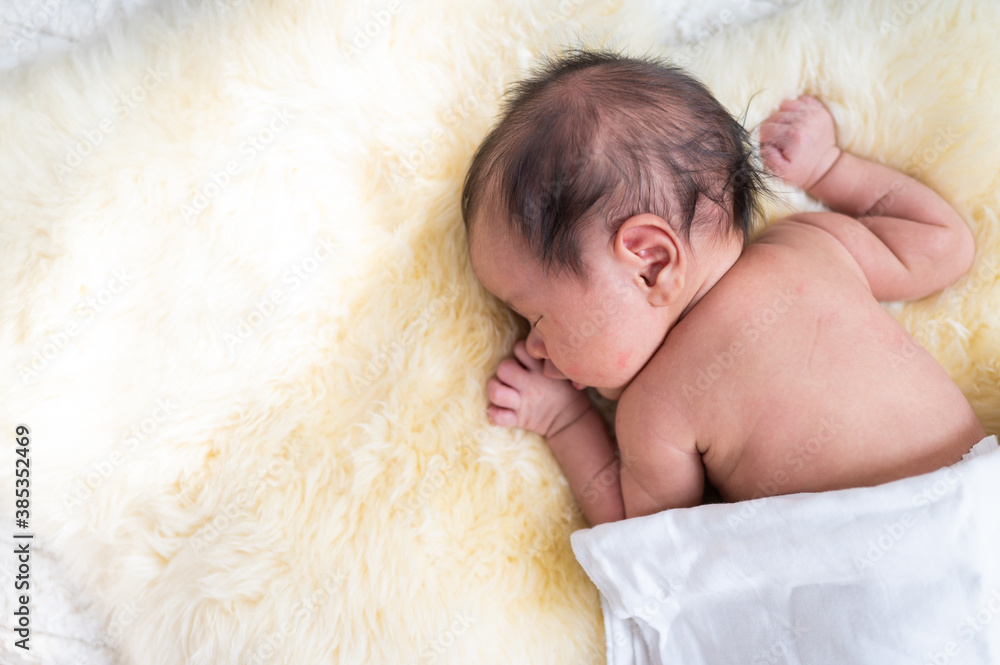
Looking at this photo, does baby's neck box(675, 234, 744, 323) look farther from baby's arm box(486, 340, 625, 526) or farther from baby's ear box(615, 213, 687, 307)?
baby's arm box(486, 340, 625, 526)

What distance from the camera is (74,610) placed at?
1.45 metres

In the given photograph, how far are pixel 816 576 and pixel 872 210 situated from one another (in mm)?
926

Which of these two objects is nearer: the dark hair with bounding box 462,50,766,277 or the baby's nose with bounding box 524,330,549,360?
the dark hair with bounding box 462,50,766,277

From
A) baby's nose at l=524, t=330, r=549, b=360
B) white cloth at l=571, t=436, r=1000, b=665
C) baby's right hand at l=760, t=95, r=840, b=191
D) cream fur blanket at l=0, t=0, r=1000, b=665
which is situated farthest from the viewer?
baby's right hand at l=760, t=95, r=840, b=191

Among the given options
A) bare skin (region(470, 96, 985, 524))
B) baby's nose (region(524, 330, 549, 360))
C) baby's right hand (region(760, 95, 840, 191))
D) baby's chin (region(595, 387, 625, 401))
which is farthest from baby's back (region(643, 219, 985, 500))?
baby's right hand (region(760, 95, 840, 191))

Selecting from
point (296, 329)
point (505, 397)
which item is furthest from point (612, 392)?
point (296, 329)

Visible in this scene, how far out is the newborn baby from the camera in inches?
52.2

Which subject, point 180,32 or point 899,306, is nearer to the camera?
point 180,32

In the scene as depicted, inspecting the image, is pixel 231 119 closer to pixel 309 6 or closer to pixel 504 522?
pixel 309 6

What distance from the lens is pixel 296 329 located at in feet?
4.96

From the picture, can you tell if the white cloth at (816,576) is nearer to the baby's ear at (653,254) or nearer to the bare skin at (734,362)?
the bare skin at (734,362)

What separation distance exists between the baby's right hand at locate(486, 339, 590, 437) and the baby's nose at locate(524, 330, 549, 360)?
0.05 m

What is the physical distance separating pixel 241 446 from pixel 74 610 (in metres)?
0.49

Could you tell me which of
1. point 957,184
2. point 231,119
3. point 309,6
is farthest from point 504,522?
point 957,184
